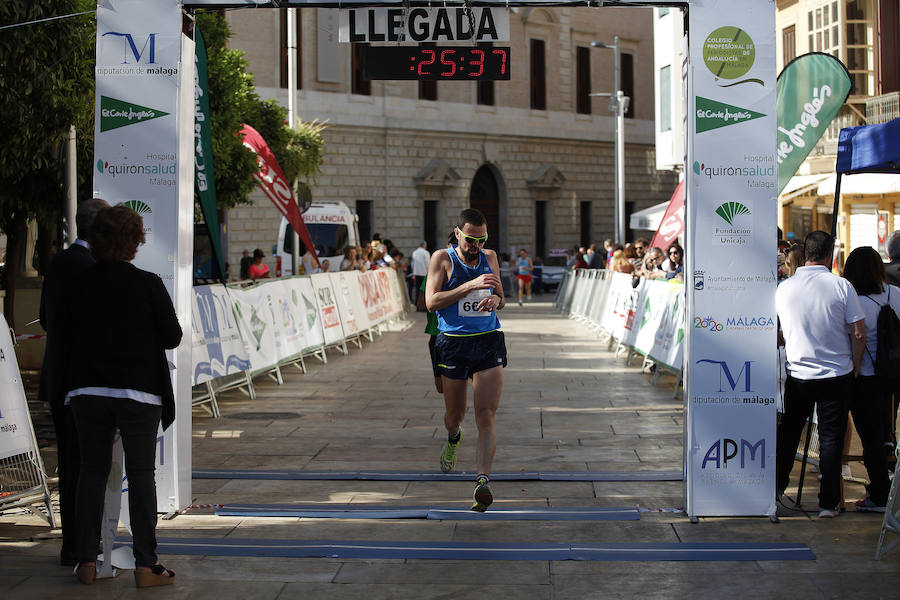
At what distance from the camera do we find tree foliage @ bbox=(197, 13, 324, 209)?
2008 centimetres

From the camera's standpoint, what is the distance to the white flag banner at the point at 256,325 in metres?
13.0

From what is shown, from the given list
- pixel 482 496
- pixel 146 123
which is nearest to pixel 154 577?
pixel 482 496

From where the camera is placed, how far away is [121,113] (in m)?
7.07

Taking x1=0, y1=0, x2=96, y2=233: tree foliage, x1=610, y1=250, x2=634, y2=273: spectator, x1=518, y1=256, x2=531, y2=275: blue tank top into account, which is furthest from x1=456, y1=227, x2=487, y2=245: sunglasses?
x1=518, y1=256, x2=531, y2=275: blue tank top

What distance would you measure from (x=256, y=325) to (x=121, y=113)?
21.8 ft

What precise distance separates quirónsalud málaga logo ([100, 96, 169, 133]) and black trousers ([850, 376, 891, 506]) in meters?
4.69

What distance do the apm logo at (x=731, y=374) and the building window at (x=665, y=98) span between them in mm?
30466

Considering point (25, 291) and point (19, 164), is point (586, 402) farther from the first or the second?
point (25, 291)

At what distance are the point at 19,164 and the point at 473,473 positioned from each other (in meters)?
7.11

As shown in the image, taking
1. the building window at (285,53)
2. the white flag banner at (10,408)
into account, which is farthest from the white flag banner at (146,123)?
the building window at (285,53)

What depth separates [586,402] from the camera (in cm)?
1249

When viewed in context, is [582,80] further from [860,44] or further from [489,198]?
[860,44]

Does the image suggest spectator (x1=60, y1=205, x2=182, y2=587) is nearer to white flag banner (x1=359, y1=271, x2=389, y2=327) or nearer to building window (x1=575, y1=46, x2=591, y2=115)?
white flag banner (x1=359, y1=271, x2=389, y2=327)

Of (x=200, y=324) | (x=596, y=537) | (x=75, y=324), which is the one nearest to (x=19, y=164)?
A: (x=200, y=324)
